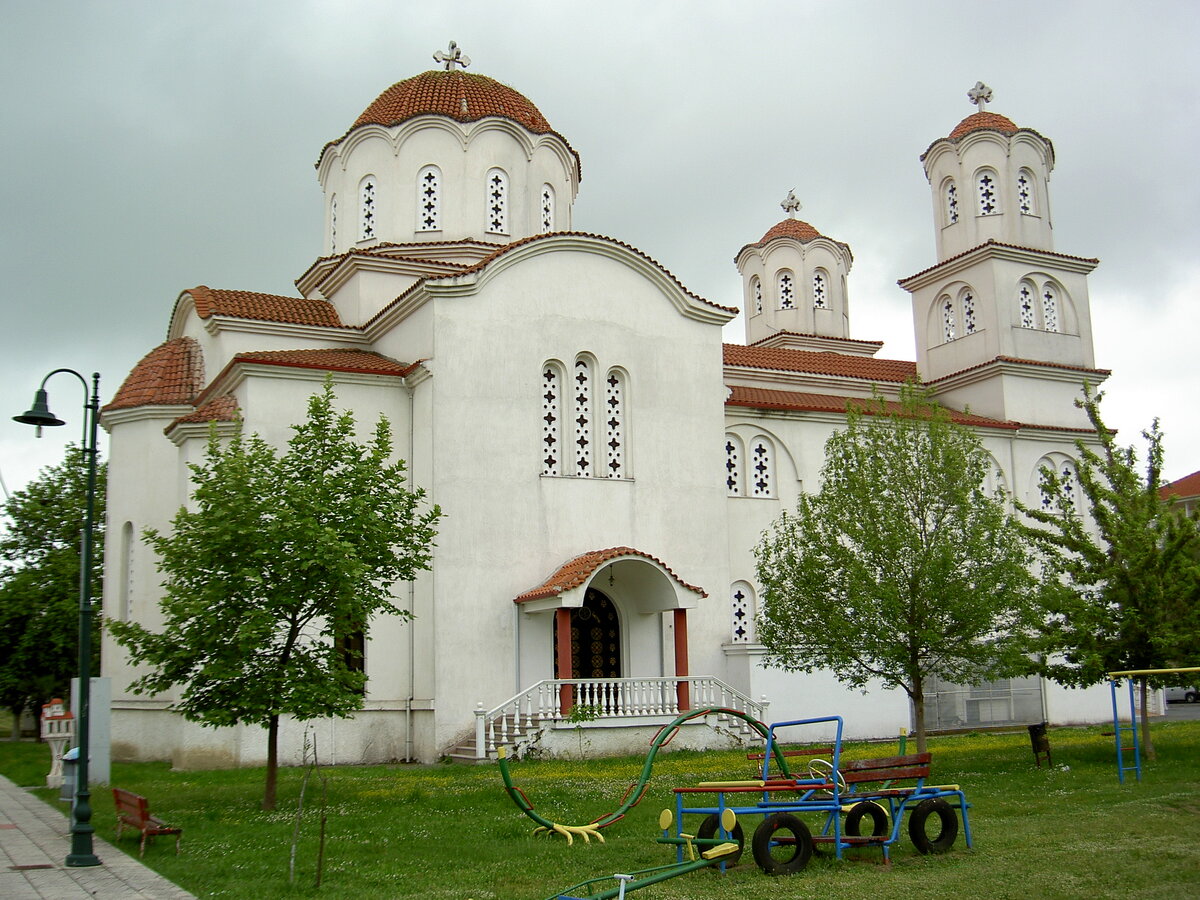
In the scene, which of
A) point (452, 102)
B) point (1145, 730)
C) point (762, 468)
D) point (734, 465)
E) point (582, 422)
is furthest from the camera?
point (452, 102)

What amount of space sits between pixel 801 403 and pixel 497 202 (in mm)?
8130

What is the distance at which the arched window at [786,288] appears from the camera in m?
35.3

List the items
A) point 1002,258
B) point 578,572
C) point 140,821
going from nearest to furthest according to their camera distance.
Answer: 1. point 140,821
2. point 578,572
3. point 1002,258

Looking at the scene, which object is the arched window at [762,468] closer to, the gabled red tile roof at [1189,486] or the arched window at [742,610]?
the arched window at [742,610]

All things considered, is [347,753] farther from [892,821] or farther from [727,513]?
[892,821]

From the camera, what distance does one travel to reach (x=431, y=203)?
2584 cm

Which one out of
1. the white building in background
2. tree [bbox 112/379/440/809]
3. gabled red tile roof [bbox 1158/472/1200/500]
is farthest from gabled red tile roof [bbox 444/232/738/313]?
gabled red tile roof [bbox 1158/472/1200/500]

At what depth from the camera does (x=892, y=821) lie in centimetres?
1004

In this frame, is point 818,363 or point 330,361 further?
point 818,363

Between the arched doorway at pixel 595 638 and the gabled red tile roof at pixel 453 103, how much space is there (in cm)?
1142

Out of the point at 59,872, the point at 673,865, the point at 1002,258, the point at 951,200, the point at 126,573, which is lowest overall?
the point at 59,872

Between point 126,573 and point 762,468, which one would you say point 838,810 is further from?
point 126,573

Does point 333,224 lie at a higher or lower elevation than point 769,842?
higher

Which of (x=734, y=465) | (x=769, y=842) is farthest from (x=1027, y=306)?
(x=769, y=842)
